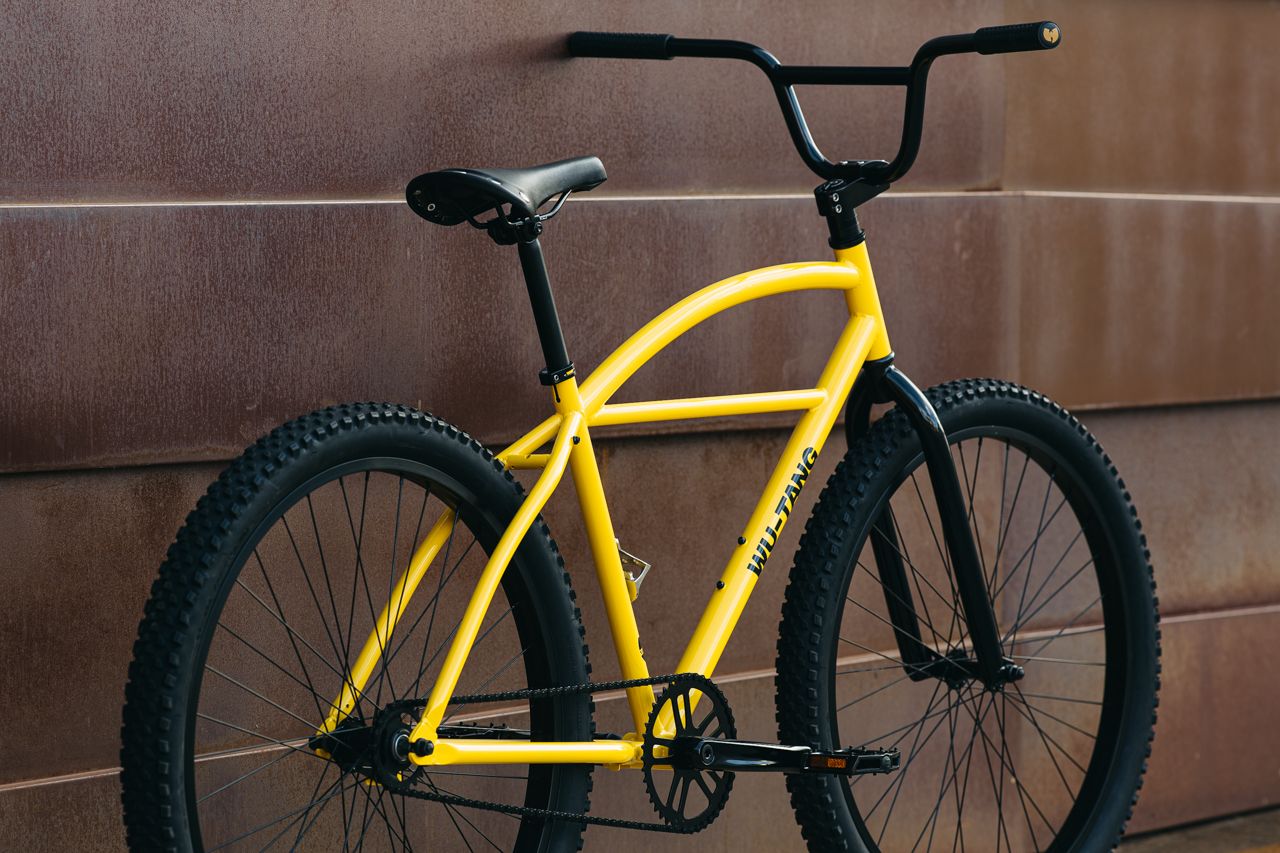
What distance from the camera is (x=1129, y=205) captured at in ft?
12.1

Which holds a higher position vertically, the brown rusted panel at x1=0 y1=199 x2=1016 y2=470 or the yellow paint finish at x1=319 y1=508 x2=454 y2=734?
the brown rusted panel at x1=0 y1=199 x2=1016 y2=470

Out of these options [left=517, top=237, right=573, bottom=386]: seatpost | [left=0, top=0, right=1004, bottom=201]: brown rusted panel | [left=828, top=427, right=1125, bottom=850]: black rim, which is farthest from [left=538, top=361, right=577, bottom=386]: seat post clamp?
[left=828, top=427, right=1125, bottom=850]: black rim

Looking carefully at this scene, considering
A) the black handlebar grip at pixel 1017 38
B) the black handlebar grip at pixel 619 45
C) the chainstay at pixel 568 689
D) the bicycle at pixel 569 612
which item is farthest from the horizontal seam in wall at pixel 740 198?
the chainstay at pixel 568 689

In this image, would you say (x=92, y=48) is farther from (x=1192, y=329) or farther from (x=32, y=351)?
(x=1192, y=329)

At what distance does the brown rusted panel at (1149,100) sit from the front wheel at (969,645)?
2.38 ft

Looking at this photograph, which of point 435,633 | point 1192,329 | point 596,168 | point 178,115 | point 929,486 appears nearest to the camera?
point 596,168

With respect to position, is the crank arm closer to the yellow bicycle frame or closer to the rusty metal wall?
the yellow bicycle frame

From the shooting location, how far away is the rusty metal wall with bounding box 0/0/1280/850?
2.61 metres

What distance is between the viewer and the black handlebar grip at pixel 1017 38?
2379mm

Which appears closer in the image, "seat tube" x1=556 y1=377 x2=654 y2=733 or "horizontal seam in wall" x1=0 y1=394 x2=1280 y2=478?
"seat tube" x1=556 y1=377 x2=654 y2=733

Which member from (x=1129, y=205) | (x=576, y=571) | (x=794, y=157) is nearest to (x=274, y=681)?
(x=576, y=571)

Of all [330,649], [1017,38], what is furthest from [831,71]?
[330,649]

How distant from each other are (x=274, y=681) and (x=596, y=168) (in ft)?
3.70

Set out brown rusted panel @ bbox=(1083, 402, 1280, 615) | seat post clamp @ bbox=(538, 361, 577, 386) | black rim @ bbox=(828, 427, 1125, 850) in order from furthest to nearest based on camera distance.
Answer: brown rusted panel @ bbox=(1083, 402, 1280, 615)
black rim @ bbox=(828, 427, 1125, 850)
seat post clamp @ bbox=(538, 361, 577, 386)
